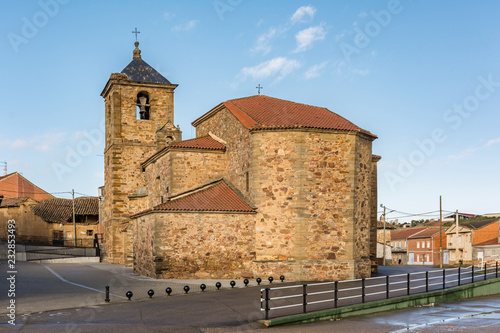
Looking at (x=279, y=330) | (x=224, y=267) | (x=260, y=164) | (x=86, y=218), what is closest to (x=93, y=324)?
(x=279, y=330)

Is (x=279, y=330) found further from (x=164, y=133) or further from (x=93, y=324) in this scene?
(x=164, y=133)

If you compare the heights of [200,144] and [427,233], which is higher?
[200,144]

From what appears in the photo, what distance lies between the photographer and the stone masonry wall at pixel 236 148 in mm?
25469

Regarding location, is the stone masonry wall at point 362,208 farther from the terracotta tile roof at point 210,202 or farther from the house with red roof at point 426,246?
the house with red roof at point 426,246

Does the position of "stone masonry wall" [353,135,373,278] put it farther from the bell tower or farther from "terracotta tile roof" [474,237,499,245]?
"terracotta tile roof" [474,237,499,245]

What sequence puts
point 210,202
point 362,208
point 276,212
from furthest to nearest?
1. point 362,208
2. point 210,202
3. point 276,212

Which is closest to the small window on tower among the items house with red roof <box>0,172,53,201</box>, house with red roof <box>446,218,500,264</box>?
house with red roof <box>0,172,53,201</box>

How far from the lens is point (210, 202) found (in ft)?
80.5

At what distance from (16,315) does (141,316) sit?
10.9 ft

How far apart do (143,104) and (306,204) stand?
2030 cm

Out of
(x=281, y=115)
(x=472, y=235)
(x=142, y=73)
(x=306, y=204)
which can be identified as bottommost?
(x=472, y=235)

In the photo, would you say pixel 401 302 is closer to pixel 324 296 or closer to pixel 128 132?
pixel 324 296

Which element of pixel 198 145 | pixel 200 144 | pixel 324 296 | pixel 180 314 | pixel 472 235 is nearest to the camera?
pixel 180 314

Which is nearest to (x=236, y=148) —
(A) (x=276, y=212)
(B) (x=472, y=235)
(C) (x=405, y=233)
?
(A) (x=276, y=212)
